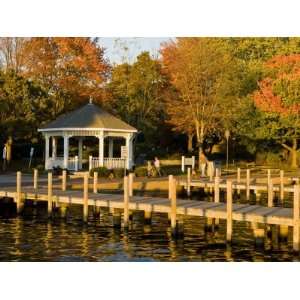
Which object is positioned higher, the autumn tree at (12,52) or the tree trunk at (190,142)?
the autumn tree at (12,52)

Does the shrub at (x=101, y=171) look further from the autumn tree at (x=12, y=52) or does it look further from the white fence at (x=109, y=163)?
the autumn tree at (x=12, y=52)

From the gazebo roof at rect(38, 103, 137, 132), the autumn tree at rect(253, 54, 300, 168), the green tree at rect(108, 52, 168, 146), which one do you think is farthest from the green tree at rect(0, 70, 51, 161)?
the autumn tree at rect(253, 54, 300, 168)

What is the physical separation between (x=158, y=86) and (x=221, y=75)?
19.1 ft

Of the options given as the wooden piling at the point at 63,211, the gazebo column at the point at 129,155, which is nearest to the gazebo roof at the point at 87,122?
the gazebo column at the point at 129,155

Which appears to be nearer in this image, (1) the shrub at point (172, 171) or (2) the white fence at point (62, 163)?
(2) the white fence at point (62, 163)

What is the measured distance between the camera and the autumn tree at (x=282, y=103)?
54.0m

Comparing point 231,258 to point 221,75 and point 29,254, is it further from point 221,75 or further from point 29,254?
point 221,75

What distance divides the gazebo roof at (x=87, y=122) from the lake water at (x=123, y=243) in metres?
17.0

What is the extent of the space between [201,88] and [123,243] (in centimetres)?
3419

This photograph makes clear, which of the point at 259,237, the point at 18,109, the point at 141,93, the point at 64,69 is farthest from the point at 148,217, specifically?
the point at 64,69

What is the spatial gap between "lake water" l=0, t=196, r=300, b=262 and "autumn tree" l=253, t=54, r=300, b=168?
1061 inches

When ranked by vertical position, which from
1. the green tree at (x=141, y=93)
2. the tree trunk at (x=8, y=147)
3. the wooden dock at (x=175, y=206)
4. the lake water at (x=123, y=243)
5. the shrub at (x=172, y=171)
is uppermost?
the green tree at (x=141, y=93)

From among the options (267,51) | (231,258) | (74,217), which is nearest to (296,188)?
(231,258)

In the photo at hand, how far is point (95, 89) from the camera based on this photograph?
187 feet
